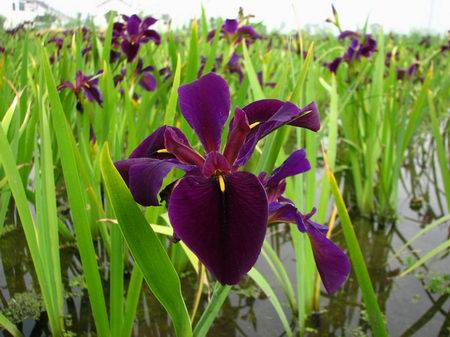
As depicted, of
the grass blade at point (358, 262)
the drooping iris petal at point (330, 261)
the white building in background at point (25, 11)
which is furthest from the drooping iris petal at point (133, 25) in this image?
the drooping iris petal at point (330, 261)

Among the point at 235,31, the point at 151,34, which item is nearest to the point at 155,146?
the point at 151,34

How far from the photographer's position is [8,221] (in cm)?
211

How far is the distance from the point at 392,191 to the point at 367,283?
1.42 meters

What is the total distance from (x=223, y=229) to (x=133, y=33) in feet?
6.30

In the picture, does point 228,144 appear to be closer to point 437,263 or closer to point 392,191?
point 437,263

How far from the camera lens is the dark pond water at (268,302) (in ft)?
Result: 4.75

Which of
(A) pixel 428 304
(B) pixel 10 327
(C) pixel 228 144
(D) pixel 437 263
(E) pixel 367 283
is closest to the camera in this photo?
(C) pixel 228 144

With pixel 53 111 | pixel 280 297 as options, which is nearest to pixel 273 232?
pixel 280 297

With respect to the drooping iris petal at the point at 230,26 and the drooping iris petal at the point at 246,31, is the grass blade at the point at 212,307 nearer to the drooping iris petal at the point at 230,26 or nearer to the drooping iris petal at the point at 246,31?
the drooping iris petal at the point at 246,31

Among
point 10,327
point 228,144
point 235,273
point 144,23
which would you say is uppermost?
point 144,23

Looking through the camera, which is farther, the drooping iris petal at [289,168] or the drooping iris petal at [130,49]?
the drooping iris petal at [130,49]

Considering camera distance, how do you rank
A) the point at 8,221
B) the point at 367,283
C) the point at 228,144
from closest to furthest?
the point at 228,144 → the point at 367,283 → the point at 8,221

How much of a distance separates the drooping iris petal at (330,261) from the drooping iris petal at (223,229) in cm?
17

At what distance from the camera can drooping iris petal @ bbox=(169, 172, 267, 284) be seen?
0.56 meters
